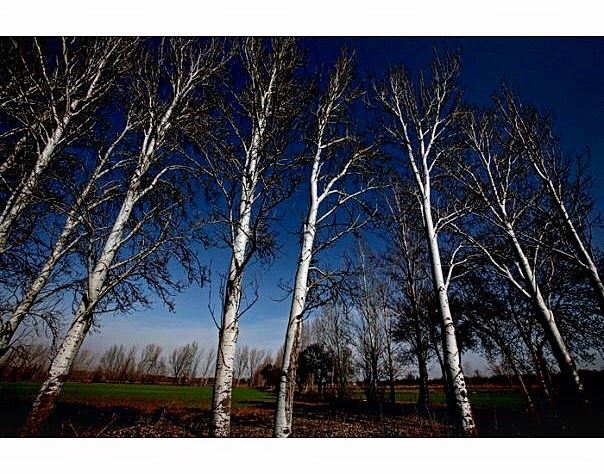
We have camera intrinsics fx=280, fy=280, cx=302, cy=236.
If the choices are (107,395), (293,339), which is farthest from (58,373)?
(107,395)

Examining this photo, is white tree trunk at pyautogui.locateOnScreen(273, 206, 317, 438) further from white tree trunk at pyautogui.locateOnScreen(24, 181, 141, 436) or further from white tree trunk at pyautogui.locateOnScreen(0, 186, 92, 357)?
white tree trunk at pyautogui.locateOnScreen(0, 186, 92, 357)

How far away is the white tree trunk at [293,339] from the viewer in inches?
121

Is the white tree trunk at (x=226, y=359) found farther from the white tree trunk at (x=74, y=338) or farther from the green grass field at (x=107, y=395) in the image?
the green grass field at (x=107, y=395)

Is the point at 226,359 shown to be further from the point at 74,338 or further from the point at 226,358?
the point at 74,338

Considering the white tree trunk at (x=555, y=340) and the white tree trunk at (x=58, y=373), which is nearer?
the white tree trunk at (x=58, y=373)

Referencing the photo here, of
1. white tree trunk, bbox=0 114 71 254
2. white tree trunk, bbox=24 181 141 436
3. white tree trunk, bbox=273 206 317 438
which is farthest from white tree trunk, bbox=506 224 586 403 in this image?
white tree trunk, bbox=0 114 71 254

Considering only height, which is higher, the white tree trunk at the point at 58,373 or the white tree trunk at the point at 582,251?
the white tree trunk at the point at 582,251

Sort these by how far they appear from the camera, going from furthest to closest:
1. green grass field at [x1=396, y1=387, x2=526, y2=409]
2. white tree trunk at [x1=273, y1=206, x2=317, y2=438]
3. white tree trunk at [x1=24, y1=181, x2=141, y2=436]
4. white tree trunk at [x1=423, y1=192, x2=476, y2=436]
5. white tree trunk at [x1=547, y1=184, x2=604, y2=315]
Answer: white tree trunk at [x1=547, y1=184, x2=604, y2=315] < green grass field at [x1=396, y1=387, x2=526, y2=409] < white tree trunk at [x1=423, y1=192, x2=476, y2=436] < white tree trunk at [x1=24, y1=181, x2=141, y2=436] < white tree trunk at [x1=273, y1=206, x2=317, y2=438]

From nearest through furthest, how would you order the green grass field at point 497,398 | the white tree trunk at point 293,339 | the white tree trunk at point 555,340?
the white tree trunk at point 293,339
the green grass field at point 497,398
the white tree trunk at point 555,340

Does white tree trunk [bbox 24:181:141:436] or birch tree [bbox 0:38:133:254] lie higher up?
birch tree [bbox 0:38:133:254]

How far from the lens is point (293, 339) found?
135 inches

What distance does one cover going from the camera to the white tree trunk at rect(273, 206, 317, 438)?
3.07 meters

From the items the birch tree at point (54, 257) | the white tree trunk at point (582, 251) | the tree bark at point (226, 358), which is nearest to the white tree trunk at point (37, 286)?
the birch tree at point (54, 257)
